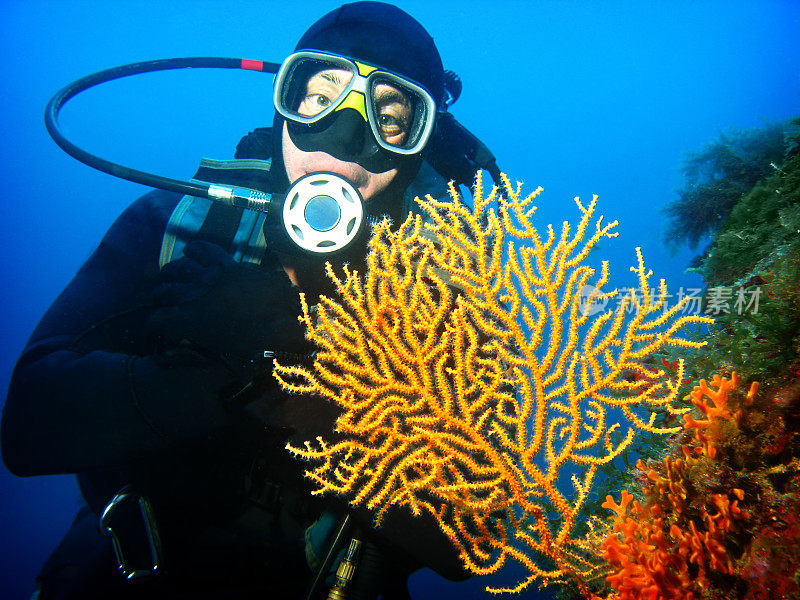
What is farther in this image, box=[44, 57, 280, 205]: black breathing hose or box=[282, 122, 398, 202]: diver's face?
box=[282, 122, 398, 202]: diver's face

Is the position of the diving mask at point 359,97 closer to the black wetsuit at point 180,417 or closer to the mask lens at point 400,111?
the mask lens at point 400,111

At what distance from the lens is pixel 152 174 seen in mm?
2820

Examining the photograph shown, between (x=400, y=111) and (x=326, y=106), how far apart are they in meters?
0.70

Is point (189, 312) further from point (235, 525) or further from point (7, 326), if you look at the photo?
point (7, 326)

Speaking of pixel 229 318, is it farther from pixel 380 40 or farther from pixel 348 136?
pixel 380 40

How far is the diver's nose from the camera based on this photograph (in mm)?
3062

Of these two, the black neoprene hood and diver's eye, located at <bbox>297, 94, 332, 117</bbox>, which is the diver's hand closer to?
diver's eye, located at <bbox>297, 94, 332, 117</bbox>

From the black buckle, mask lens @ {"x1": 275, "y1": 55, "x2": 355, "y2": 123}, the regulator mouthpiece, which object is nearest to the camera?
the black buckle

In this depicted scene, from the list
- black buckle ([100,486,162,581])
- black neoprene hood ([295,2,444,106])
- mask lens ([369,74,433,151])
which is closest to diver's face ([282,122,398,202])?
mask lens ([369,74,433,151])

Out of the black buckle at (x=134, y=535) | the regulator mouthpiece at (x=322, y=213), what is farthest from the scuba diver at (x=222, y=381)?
the regulator mouthpiece at (x=322, y=213)

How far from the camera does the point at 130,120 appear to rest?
102562mm

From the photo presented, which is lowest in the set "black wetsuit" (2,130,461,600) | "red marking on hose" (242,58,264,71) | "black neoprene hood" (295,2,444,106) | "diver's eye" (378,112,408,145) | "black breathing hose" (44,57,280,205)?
"black wetsuit" (2,130,461,600)

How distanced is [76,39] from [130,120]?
19.1 meters

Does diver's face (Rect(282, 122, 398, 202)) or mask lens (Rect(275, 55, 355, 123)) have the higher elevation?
mask lens (Rect(275, 55, 355, 123))
